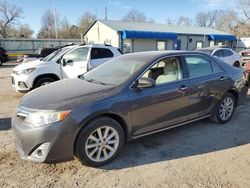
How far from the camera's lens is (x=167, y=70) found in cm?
406

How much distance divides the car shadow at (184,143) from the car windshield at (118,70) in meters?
1.16

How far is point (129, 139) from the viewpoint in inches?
135

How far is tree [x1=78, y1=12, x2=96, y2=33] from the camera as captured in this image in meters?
53.4

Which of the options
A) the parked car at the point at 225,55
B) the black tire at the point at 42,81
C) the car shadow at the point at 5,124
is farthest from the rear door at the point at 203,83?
the parked car at the point at 225,55

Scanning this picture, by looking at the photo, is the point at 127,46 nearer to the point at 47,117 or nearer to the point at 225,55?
the point at 225,55

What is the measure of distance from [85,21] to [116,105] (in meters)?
54.5

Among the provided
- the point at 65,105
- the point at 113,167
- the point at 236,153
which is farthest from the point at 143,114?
the point at 236,153

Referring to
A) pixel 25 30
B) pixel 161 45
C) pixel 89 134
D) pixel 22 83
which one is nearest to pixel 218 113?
pixel 89 134

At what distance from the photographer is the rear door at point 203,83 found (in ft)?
13.3

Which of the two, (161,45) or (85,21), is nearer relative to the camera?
(161,45)

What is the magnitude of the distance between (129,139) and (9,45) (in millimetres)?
33516

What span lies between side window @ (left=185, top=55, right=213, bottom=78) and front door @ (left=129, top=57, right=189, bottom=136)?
23 cm

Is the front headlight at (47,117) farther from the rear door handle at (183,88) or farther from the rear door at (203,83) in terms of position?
the rear door at (203,83)

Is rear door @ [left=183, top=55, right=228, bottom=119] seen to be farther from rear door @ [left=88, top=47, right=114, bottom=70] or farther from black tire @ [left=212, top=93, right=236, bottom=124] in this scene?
rear door @ [left=88, top=47, right=114, bottom=70]
